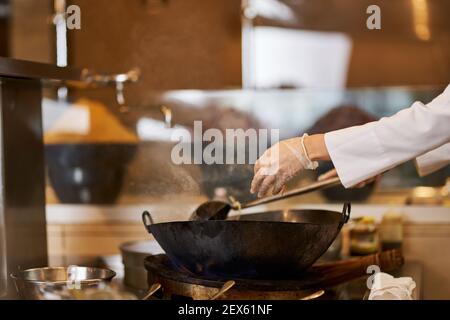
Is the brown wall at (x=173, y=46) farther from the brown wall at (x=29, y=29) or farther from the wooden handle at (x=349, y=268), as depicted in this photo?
the wooden handle at (x=349, y=268)

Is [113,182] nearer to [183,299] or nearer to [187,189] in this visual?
[187,189]

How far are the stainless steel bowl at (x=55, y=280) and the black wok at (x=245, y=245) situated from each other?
113 millimetres

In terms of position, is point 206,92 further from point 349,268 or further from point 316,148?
point 316,148

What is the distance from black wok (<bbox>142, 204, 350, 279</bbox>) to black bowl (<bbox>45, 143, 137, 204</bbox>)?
0.89 meters

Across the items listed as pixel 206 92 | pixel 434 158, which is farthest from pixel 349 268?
pixel 206 92

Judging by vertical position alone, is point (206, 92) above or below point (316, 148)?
above

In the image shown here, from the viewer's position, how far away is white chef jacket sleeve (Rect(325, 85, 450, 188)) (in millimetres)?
1108

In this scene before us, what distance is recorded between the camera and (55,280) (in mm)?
1192

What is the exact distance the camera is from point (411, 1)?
3158 millimetres

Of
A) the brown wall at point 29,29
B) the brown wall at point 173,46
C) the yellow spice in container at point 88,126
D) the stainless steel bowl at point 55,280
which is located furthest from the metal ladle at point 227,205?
the brown wall at point 29,29

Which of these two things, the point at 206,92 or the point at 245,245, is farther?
the point at 206,92

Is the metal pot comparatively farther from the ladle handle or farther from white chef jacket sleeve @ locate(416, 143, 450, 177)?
white chef jacket sleeve @ locate(416, 143, 450, 177)

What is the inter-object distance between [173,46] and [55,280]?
3.61ft

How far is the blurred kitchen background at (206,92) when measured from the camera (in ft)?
5.26
